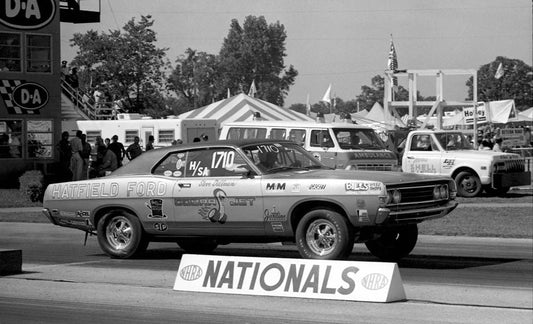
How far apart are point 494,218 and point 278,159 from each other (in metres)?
8.83

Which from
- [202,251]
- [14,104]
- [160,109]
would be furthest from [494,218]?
[160,109]

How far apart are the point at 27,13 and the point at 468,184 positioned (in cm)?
1545

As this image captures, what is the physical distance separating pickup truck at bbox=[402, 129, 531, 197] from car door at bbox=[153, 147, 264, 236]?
1342cm

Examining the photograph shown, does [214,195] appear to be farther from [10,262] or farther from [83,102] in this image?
[83,102]

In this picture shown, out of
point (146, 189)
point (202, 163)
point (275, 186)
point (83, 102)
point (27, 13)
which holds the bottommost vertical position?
point (146, 189)

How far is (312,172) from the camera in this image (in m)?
12.0

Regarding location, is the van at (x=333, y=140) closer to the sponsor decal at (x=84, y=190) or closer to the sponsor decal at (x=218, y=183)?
the sponsor decal at (x=84, y=190)

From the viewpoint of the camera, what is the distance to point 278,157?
12.4 metres

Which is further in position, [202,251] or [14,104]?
[14,104]

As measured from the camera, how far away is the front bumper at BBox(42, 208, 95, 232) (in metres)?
13.3

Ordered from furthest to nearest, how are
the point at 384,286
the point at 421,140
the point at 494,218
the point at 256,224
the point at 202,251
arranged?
the point at 421,140 → the point at 494,218 → the point at 202,251 → the point at 256,224 → the point at 384,286

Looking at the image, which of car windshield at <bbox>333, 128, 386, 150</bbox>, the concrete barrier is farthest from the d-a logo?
the concrete barrier

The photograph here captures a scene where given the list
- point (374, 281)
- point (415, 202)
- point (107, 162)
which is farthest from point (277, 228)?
point (107, 162)

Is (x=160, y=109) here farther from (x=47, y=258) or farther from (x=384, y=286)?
(x=384, y=286)
